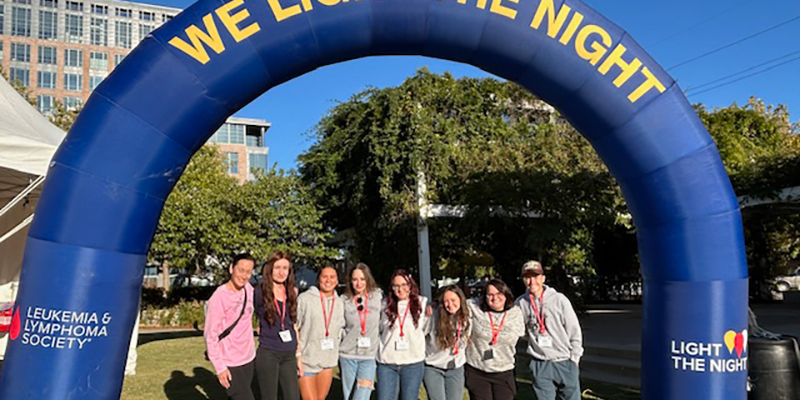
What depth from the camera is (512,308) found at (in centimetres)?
505

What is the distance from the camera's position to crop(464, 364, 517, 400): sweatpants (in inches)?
192

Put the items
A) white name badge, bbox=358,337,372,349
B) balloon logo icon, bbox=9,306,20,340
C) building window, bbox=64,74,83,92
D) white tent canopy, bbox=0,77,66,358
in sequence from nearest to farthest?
balloon logo icon, bbox=9,306,20,340, white name badge, bbox=358,337,372,349, white tent canopy, bbox=0,77,66,358, building window, bbox=64,74,83,92

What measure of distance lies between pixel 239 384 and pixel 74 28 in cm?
8337

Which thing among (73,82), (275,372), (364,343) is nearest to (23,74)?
(73,82)

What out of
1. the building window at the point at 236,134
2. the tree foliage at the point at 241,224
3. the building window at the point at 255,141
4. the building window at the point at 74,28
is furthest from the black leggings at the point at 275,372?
the building window at the point at 74,28

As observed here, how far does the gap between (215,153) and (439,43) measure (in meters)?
32.2

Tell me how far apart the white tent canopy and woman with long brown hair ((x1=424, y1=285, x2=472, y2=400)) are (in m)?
4.26

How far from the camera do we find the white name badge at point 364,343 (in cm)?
518

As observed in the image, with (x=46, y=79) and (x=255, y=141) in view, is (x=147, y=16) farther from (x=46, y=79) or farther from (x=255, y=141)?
(x=255, y=141)

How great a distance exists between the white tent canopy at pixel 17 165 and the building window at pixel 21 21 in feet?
246

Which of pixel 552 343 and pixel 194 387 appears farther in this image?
pixel 194 387

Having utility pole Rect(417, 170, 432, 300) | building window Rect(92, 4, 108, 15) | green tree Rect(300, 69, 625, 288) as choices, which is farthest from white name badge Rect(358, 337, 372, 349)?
building window Rect(92, 4, 108, 15)

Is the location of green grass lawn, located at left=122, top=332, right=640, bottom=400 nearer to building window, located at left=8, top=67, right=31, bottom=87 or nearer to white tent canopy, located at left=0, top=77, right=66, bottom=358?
white tent canopy, located at left=0, top=77, right=66, bottom=358

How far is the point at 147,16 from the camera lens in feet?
273
